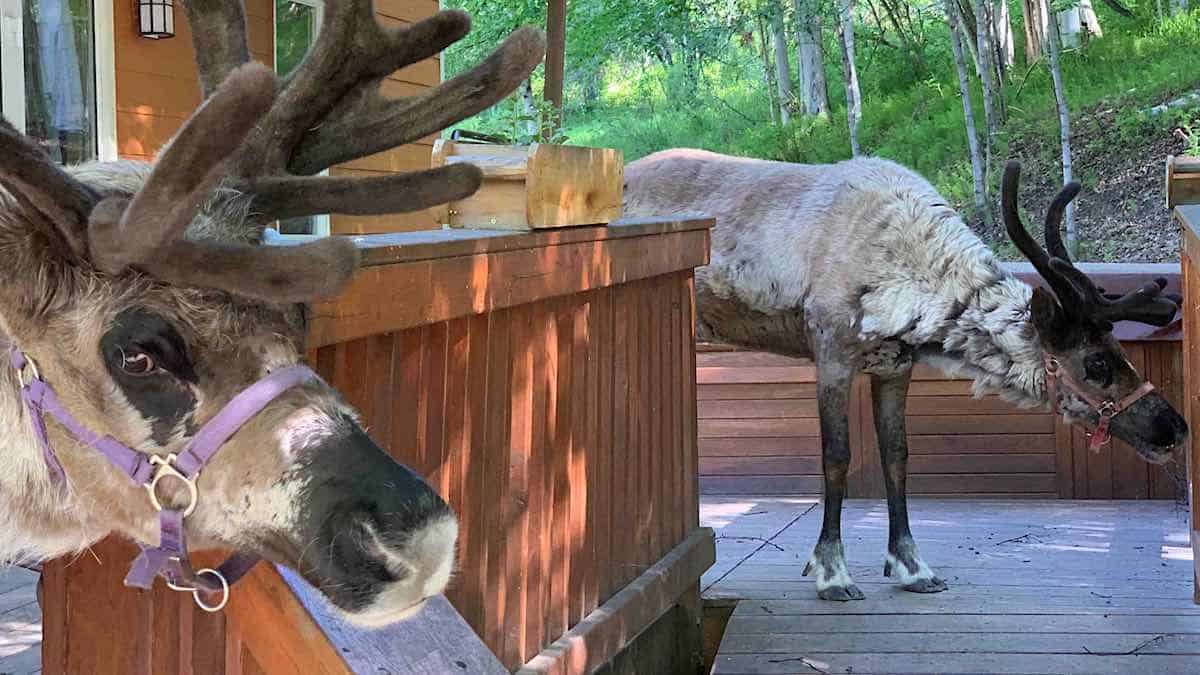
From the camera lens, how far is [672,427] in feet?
15.4

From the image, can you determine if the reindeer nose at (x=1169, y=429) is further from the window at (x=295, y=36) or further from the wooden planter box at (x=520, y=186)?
the window at (x=295, y=36)

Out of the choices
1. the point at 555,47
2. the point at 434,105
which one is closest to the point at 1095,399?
the point at 434,105

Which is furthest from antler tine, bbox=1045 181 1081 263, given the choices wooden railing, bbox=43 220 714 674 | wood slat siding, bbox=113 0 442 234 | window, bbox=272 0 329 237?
window, bbox=272 0 329 237

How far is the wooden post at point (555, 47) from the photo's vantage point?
9672 millimetres

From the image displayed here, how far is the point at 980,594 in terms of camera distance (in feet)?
17.8

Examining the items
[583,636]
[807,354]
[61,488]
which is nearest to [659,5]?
[807,354]

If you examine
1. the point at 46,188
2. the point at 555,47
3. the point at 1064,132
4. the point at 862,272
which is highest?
the point at 555,47

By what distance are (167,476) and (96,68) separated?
496 centimetres

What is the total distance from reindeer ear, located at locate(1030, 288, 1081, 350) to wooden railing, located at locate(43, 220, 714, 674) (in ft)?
5.09

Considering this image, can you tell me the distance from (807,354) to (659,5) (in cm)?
1480

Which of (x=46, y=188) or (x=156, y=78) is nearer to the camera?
(x=46, y=188)

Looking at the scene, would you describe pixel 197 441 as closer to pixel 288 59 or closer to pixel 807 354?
pixel 807 354

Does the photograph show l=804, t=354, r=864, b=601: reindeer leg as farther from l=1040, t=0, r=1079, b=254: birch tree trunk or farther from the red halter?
l=1040, t=0, r=1079, b=254: birch tree trunk

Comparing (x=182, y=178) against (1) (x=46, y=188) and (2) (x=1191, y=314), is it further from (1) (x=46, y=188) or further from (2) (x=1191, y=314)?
(2) (x=1191, y=314)
